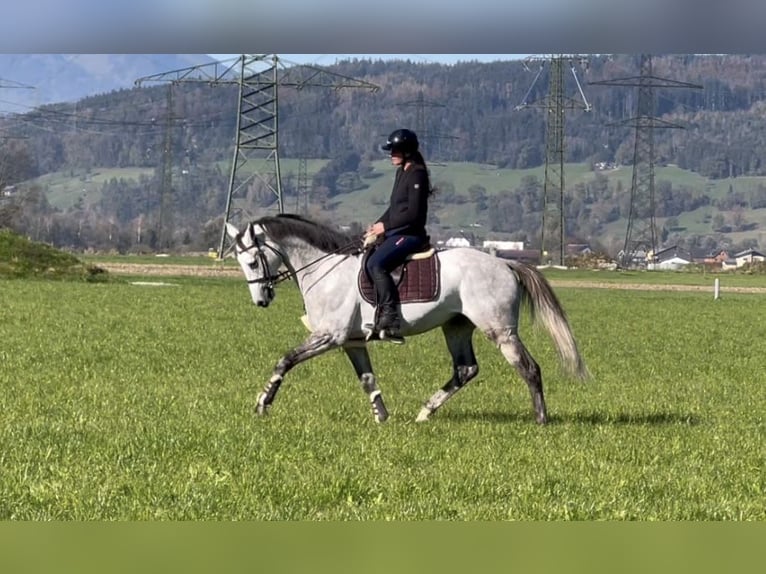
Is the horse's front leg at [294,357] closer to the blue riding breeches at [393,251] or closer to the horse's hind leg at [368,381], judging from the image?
the horse's hind leg at [368,381]

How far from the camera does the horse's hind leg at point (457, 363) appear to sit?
38.4ft

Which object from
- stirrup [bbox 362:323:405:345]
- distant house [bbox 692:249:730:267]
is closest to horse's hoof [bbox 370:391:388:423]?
stirrup [bbox 362:323:405:345]

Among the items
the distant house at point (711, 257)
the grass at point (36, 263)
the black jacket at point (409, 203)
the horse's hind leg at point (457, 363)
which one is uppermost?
the black jacket at point (409, 203)

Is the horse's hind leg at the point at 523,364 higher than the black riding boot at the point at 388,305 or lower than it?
lower

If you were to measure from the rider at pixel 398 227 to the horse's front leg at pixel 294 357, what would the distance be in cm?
57

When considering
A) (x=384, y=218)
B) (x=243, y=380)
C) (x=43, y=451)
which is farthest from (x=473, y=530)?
(x=243, y=380)

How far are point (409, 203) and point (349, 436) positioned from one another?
7.44ft

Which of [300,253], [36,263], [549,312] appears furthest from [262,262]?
[36,263]

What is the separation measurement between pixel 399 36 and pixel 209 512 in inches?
183

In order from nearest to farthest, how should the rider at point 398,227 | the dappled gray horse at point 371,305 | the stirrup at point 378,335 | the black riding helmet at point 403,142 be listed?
1. the black riding helmet at point 403,142
2. the rider at point 398,227
3. the stirrup at point 378,335
4. the dappled gray horse at point 371,305

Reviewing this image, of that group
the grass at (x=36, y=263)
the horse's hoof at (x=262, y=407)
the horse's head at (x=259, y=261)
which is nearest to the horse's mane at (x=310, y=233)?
the horse's head at (x=259, y=261)

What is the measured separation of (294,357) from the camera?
11547 mm

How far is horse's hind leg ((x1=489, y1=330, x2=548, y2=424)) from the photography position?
11.6 metres

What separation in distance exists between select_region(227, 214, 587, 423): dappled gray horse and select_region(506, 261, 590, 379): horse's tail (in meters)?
0.01
